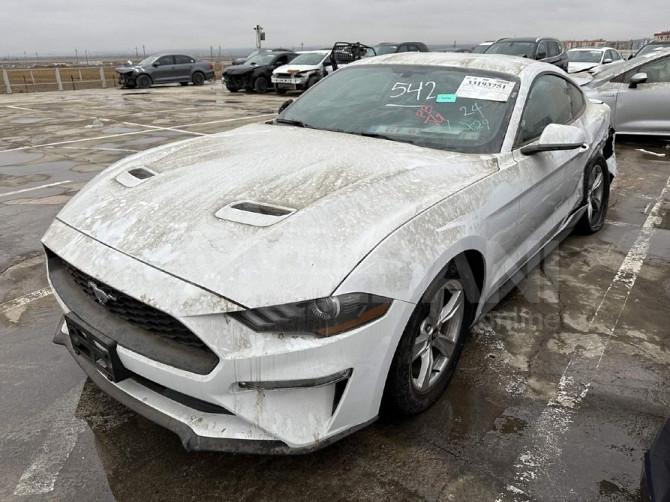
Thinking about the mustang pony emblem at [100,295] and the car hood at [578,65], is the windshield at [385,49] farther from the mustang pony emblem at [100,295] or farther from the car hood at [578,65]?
the mustang pony emblem at [100,295]

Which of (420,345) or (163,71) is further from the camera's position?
(163,71)

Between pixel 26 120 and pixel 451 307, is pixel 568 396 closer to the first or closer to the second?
pixel 451 307

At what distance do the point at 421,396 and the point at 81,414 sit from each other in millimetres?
1585

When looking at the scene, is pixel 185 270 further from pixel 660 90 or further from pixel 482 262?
pixel 660 90

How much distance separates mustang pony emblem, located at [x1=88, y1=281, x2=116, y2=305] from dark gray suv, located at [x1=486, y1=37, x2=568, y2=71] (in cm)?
1364

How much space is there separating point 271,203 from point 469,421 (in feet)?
4.40

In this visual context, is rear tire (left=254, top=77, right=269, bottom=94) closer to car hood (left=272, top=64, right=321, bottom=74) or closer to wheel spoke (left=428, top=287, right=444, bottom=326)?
car hood (left=272, top=64, right=321, bottom=74)

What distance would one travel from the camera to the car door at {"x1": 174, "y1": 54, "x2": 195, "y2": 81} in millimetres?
22484

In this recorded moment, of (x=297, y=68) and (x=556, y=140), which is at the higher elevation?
(x=297, y=68)

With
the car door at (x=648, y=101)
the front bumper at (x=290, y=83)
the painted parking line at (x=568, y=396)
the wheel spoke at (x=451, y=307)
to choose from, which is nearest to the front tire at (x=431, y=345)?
the wheel spoke at (x=451, y=307)

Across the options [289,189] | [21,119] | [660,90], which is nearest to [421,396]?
[289,189]

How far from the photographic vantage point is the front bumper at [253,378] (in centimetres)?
167

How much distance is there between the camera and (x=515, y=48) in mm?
13812

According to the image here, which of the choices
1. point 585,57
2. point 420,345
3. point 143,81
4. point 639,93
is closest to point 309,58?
point 143,81
